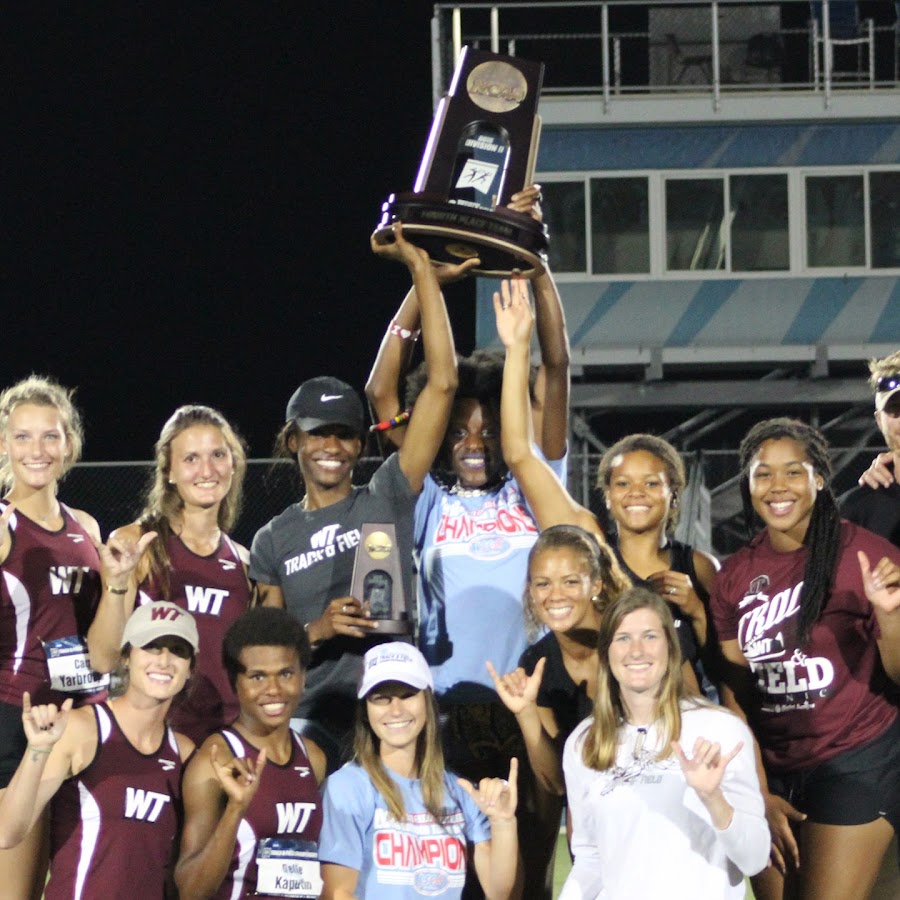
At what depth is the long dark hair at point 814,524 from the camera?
488 cm

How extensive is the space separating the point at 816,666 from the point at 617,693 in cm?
77

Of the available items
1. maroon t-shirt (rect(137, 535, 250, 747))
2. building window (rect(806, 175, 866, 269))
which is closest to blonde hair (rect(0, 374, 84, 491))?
maroon t-shirt (rect(137, 535, 250, 747))

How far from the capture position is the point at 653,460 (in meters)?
5.30

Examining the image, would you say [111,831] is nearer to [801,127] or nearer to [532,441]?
[532,441]

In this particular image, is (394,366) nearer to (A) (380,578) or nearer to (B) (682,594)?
(A) (380,578)

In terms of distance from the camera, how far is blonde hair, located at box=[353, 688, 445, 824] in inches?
186

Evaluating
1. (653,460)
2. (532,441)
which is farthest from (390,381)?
(653,460)

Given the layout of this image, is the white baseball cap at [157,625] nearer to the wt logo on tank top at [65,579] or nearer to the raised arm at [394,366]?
the wt logo on tank top at [65,579]

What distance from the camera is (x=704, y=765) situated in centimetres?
404

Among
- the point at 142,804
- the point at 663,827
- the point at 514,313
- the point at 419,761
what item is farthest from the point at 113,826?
the point at 514,313

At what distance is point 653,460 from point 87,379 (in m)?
50.4

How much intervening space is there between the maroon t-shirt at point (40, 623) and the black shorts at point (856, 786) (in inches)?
98.1

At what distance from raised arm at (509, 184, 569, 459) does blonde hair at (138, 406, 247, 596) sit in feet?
3.72

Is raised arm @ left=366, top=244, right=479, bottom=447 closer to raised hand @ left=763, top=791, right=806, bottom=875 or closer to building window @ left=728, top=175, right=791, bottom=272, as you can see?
raised hand @ left=763, top=791, right=806, bottom=875
